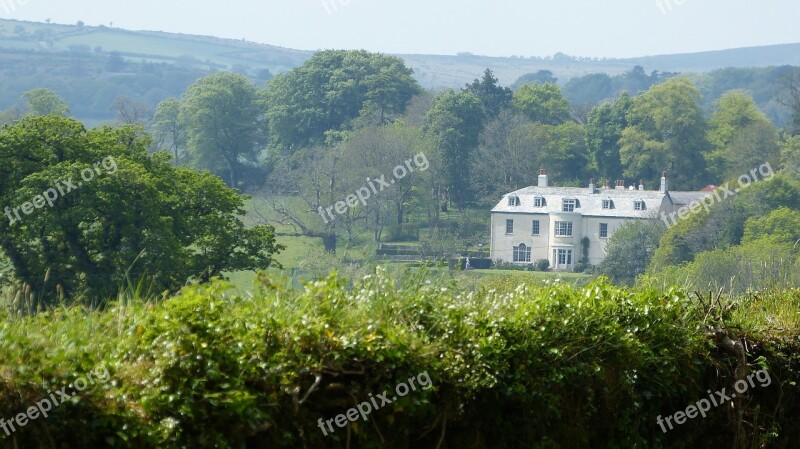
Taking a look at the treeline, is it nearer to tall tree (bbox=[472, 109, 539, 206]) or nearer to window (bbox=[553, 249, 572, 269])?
tall tree (bbox=[472, 109, 539, 206])

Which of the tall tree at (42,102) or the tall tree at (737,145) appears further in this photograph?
the tall tree at (737,145)

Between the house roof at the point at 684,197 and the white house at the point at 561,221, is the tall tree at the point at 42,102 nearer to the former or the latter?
the white house at the point at 561,221

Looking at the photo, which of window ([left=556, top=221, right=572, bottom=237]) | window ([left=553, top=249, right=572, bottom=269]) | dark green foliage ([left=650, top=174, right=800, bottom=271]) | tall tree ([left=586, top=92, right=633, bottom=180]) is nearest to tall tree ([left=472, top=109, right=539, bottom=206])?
tall tree ([left=586, top=92, right=633, bottom=180])

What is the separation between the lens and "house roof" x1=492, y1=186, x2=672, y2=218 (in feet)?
302

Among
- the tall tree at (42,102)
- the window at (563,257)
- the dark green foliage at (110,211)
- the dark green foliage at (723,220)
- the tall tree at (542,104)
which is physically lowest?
the window at (563,257)

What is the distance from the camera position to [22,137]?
39.7m

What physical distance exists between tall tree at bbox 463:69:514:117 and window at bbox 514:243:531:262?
102ft

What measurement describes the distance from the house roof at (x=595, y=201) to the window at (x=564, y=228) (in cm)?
111

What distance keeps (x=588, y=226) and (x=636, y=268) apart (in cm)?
1749

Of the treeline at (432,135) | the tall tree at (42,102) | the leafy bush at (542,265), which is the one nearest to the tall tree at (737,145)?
the treeline at (432,135)

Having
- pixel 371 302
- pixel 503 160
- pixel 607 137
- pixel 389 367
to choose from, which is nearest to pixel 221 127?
pixel 503 160

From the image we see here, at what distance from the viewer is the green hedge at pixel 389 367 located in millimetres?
3625

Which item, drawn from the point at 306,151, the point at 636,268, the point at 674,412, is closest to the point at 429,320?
the point at 674,412

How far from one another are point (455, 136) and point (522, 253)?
852 inches
